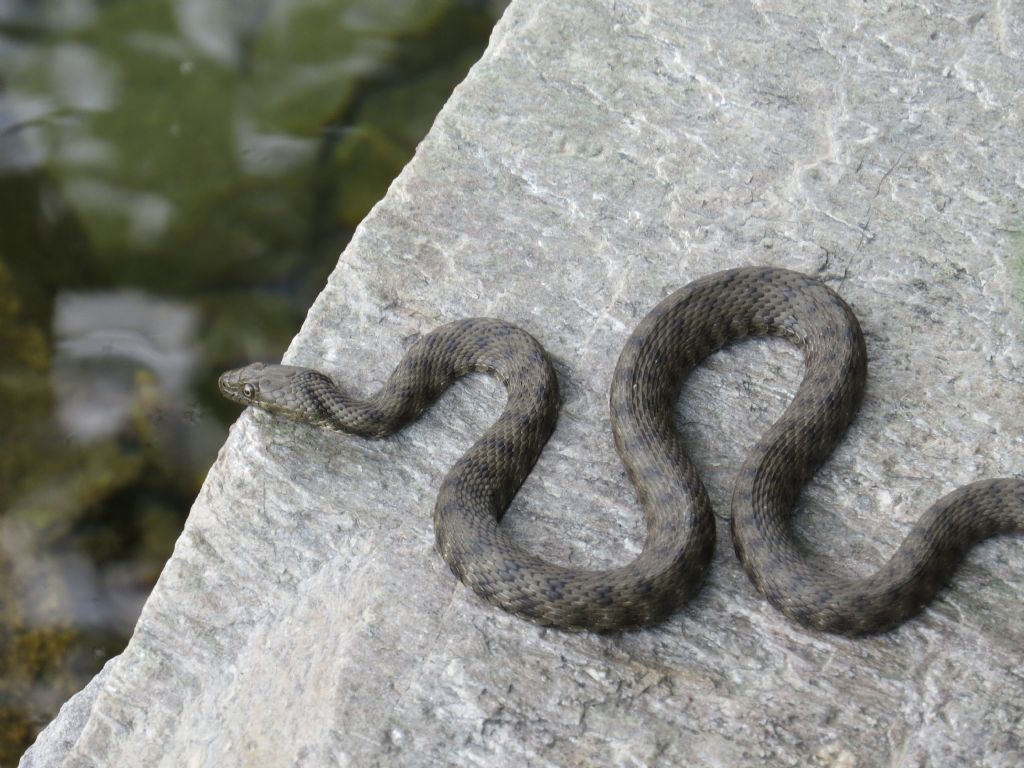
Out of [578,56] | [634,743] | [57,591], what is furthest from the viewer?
[57,591]

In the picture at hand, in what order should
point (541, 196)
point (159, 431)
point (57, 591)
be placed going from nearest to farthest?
point (541, 196)
point (57, 591)
point (159, 431)

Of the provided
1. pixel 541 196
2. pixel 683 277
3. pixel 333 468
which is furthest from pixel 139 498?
pixel 683 277

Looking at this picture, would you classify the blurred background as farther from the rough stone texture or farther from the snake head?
the snake head

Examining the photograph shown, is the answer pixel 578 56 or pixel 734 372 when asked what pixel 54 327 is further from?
pixel 734 372

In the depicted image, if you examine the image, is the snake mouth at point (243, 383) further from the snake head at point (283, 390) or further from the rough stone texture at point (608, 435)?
the rough stone texture at point (608, 435)

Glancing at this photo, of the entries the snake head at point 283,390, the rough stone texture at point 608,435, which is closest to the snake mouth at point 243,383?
the snake head at point 283,390

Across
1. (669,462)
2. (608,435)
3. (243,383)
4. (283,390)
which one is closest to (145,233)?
(243,383)
